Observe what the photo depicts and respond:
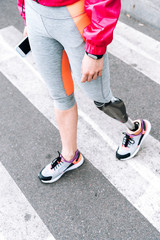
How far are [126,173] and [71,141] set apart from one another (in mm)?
544

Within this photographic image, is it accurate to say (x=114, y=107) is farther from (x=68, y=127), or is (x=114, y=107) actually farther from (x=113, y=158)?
(x=113, y=158)

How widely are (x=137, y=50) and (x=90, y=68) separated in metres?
2.19

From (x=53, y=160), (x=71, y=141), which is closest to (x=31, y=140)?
(x=53, y=160)

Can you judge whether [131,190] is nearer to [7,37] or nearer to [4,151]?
[4,151]

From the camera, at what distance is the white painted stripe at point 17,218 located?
6.37 feet

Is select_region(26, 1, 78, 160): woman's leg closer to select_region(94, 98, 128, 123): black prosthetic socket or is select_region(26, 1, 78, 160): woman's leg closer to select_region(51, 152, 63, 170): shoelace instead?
select_region(94, 98, 128, 123): black prosthetic socket

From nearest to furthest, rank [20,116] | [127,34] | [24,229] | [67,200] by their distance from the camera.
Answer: [24,229] < [67,200] < [20,116] < [127,34]

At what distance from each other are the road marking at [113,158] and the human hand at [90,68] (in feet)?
3.39

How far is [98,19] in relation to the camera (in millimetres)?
1281

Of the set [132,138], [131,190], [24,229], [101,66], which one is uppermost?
[101,66]

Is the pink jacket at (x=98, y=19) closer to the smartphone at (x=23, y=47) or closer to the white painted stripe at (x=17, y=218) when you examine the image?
the smartphone at (x=23, y=47)

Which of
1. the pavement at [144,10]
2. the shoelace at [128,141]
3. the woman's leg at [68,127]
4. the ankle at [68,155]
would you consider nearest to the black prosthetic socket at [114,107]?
the woman's leg at [68,127]

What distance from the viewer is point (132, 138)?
2.30 m

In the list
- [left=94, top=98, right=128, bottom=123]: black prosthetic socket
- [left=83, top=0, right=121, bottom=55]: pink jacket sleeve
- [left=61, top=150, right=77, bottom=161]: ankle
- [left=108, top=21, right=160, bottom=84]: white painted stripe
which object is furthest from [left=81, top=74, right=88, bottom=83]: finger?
[left=108, top=21, right=160, bottom=84]: white painted stripe
